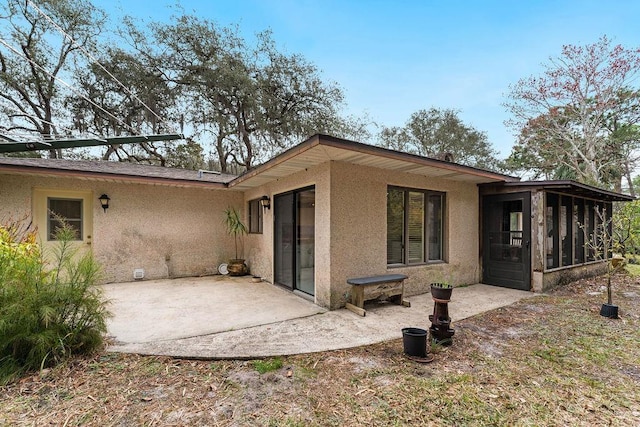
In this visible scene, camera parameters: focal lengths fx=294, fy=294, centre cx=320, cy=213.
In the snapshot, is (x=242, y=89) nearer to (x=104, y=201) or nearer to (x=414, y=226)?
(x=104, y=201)

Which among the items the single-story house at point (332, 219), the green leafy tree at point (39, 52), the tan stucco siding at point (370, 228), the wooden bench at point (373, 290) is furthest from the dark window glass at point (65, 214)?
the green leafy tree at point (39, 52)

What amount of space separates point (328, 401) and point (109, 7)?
685 inches

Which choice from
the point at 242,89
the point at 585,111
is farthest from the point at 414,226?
the point at 585,111

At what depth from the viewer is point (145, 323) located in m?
3.96

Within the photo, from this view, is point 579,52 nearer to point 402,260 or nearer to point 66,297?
point 402,260

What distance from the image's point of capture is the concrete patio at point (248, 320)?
3.24 meters

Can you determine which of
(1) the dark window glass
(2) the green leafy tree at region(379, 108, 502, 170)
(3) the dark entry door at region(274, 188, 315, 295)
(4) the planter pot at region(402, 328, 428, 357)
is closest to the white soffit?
(3) the dark entry door at region(274, 188, 315, 295)

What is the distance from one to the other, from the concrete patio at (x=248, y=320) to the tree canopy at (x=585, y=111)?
13096 millimetres

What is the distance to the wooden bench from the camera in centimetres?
446

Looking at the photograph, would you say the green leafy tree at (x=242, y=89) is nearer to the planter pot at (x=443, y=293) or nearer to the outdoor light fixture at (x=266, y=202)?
the outdoor light fixture at (x=266, y=202)

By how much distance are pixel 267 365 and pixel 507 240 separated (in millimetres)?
5927

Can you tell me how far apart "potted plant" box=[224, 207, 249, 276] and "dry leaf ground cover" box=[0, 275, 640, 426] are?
15.1 feet

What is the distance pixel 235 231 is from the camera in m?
7.91

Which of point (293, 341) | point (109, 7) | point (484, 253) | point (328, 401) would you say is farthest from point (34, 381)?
point (109, 7)
